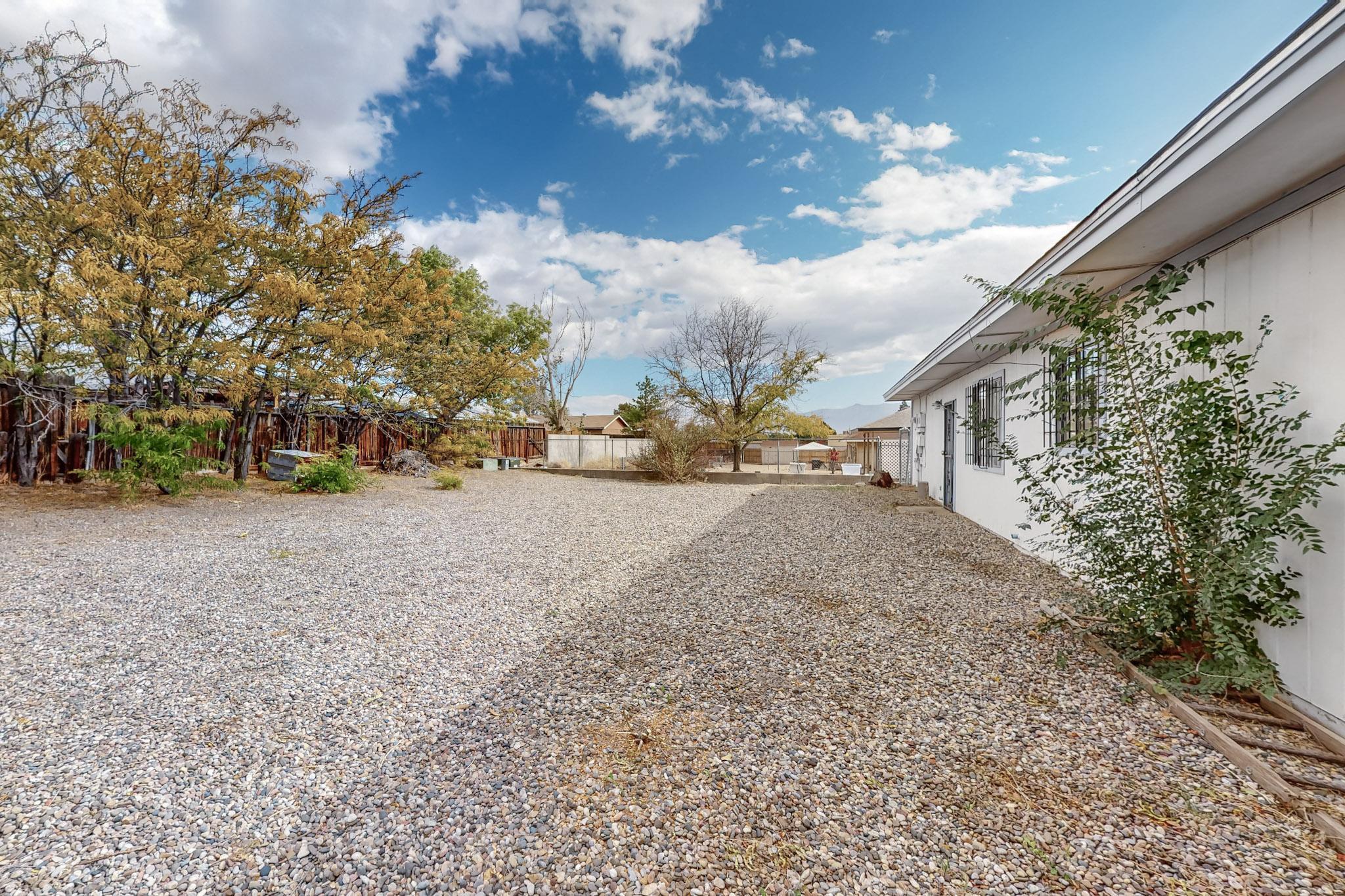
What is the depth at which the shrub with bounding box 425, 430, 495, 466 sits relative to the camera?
1542 centimetres

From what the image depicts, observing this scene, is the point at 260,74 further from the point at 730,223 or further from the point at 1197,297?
the point at 1197,297

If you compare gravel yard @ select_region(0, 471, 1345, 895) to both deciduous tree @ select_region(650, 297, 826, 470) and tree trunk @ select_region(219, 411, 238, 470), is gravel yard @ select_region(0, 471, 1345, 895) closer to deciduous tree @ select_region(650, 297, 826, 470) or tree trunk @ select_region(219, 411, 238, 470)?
tree trunk @ select_region(219, 411, 238, 470)

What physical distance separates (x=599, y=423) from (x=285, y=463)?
34.1 meters

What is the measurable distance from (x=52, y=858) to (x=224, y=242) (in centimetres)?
913

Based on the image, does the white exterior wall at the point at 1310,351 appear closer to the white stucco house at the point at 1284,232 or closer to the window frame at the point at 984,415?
the white stucco house at the point at 1284,232

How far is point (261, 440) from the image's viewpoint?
11578 mm

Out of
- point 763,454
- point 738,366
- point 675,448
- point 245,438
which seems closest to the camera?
point 245,438

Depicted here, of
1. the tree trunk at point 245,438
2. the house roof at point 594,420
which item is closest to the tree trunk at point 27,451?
the tree trunk at point 245,438

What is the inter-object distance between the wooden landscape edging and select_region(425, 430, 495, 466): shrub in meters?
15.2

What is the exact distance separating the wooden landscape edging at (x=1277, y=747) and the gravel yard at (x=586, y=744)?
0.19 ft

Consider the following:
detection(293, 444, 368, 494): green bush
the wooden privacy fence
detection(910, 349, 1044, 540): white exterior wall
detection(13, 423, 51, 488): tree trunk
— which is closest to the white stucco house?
detection(910, 349, 1044, 540): white exterior wall

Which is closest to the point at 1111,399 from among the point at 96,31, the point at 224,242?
the point at 224,242

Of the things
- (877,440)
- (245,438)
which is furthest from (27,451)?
(877,440)

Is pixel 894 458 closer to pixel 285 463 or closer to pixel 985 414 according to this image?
pixel 985 414
